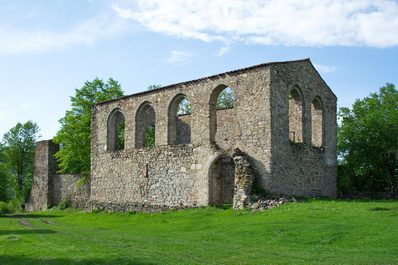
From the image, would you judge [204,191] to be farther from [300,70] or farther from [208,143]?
[300,70]

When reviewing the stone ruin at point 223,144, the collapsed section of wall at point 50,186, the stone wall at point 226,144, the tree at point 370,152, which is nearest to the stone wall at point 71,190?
the collapsed section of wall at point 50,186

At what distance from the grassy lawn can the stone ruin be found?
3.15 m

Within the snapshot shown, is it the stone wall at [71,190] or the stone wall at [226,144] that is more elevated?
the stone wall at [226,144]

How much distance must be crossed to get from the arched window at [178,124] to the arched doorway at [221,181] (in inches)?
117

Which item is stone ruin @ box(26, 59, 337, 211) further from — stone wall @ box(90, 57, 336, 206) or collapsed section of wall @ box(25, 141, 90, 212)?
collapsed section of wall @ box(25, 141, 90, 212)

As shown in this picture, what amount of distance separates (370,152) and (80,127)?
20087 mm

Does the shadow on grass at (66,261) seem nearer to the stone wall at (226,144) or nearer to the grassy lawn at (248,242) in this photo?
the grassy lawn at (248,242)

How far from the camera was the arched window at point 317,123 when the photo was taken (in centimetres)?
2270

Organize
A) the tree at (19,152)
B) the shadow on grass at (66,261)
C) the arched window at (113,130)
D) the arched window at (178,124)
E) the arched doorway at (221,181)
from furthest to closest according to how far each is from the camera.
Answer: the tree at (19,152), the arched window at (113,130), the arched window at (178,124), the arched doorway at (221,181), the shadow on grass at (66,261)

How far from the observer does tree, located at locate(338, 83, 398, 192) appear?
2627 cm

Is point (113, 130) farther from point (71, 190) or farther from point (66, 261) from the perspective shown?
point (66, 261)

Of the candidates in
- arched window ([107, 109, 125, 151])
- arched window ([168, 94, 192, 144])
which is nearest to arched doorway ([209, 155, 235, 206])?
arched window ([168, 94, 192, 144])

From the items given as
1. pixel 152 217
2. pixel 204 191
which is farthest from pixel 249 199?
pixel 152 217

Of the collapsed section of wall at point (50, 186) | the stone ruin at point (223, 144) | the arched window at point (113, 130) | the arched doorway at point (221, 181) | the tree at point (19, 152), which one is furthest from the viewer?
the tree at point (19, 152)
